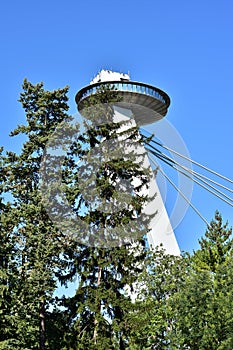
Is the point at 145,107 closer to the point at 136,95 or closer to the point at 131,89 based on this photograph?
the point at 136,95

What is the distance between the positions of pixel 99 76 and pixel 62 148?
32.6ft

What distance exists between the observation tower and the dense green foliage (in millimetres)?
4687

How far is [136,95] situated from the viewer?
30.8 metres

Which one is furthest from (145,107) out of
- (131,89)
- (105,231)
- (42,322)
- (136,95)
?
(42,322)

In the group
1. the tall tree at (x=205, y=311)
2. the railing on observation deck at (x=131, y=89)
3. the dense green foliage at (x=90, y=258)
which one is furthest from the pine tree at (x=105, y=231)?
the railing on observation deck at (x=131, y=89)

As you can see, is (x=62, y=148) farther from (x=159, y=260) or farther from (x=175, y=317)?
(x=175, y=317)

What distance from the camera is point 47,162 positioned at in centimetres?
2336

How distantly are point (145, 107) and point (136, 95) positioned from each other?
1.50 meters

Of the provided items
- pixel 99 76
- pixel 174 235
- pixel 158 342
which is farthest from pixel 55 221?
pixel 99 76

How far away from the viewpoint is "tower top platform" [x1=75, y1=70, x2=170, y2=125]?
30103 millimetres

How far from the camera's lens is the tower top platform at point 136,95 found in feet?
98.8

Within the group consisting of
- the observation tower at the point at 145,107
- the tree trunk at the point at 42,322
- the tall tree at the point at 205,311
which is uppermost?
the observation tower at the point at 145,107

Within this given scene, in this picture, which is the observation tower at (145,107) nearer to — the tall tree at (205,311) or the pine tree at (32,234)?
the pine tree at (32,234)

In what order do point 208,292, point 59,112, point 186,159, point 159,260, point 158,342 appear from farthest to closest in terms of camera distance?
point 186,159 → point 59,112 → point 159,260 → point 158,342 → point 208,292
